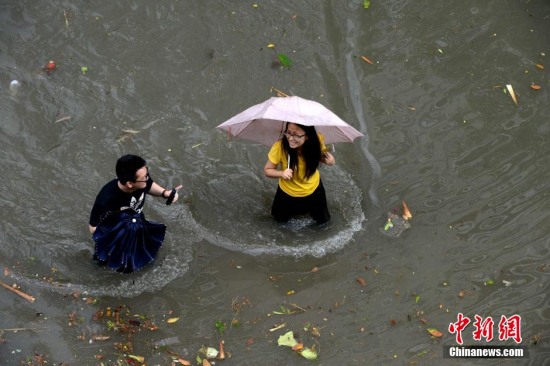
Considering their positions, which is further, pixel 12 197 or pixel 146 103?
pixel 146 103

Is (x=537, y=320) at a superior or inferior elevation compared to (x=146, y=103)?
inferior

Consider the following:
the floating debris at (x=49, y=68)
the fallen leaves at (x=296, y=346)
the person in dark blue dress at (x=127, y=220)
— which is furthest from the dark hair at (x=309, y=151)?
the floating debris at (x=49, y=68)

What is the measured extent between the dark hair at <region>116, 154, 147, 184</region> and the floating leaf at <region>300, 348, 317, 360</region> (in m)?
2.02

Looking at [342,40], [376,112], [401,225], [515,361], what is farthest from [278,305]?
[342,40]

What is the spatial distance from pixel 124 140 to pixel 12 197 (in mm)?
1358

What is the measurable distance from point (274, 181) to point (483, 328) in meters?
2.70

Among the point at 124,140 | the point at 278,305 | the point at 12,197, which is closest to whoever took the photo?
the point at 278,305

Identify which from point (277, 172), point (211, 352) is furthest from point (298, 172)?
point (211, 352)

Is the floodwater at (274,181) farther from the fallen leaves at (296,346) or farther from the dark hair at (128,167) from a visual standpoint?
the dark hair at (128,167)

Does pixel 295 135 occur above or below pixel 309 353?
above

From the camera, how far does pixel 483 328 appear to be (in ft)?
19.5

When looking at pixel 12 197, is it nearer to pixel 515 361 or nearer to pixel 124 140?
pixel 124 140

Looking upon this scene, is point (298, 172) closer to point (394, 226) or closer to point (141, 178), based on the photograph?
point (394, 226)

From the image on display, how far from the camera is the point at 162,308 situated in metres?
6.04
